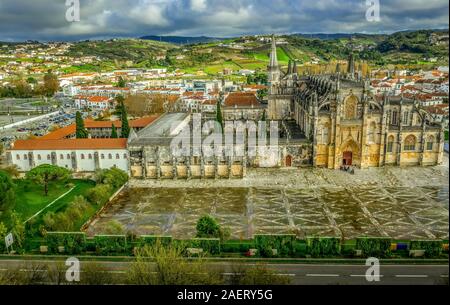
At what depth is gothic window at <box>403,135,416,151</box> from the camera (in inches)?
2050

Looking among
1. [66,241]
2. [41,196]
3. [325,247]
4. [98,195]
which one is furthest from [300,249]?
[41,196]

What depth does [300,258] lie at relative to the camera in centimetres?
2892

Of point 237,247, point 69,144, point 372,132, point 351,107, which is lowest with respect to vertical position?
point 237,247

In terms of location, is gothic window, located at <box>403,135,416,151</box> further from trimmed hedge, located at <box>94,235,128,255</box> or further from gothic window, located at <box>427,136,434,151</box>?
trimmed hedge, located at <box>94,235,128,255</box>

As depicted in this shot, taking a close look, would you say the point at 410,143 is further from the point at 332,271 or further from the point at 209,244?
the point at 209,244

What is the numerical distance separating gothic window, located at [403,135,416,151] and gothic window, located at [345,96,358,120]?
25.4 feet

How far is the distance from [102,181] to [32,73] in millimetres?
164104

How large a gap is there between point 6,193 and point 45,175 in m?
8.08

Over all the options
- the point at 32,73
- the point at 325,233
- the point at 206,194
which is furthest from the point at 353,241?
the point at 32,73

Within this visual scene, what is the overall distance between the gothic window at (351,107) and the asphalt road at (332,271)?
2801cm

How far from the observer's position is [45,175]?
4250cm
